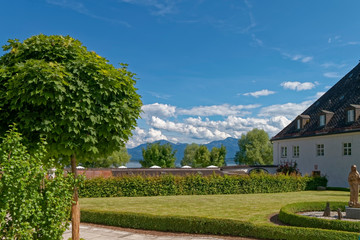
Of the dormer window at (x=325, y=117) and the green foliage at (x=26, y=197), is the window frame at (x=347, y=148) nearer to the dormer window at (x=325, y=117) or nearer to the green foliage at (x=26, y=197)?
the dormer window at (x=325, y=117)

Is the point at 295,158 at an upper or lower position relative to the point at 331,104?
lower

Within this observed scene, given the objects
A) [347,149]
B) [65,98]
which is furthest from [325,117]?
[65,98]

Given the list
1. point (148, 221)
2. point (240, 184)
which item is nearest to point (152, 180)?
point (240, 184)

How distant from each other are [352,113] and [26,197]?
1338 inches

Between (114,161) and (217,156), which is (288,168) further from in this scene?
(114,161)

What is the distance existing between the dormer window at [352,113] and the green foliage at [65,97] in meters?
29.6

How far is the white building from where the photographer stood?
34.4m

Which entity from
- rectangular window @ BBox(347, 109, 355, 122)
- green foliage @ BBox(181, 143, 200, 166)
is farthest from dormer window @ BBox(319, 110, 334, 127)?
green foliage @ BBox(181, 143, 200, 166)

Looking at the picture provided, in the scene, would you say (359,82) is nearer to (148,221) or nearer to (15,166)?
(148,221)

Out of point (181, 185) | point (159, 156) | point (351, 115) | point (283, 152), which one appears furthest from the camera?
point (159, 156)

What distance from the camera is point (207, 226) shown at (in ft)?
46.5

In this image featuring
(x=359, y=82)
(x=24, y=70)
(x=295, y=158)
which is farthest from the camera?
(x=295, y=158)

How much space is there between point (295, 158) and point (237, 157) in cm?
4927

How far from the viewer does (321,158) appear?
3825cm
